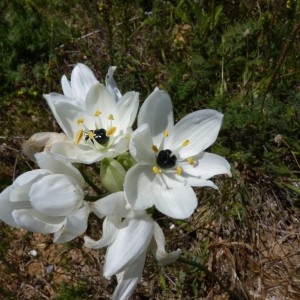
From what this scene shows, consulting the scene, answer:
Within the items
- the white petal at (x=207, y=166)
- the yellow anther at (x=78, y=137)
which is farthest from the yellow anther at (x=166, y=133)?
the yellow anther at (x=78, y=137)

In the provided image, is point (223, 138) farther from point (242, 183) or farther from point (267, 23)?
point (267, 23)

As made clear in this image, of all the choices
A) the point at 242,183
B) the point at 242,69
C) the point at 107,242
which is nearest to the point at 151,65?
the point at 242,69

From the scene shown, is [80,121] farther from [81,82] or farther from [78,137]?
[81,82]

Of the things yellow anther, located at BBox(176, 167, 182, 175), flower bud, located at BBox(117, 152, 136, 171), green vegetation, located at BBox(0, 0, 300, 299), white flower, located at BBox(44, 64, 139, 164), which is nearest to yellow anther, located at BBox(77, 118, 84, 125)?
white flower, located at BBox(44, 64, 139, 164)

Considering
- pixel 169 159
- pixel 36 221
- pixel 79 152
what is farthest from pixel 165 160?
pixel 36 221

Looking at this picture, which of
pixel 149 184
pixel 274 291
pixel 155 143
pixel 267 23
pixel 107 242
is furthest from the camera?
pixel 267 23

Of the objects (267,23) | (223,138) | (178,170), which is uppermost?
(178,170)

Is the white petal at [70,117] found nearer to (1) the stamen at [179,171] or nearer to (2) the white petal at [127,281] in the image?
(1) the stamen at [179,171]
